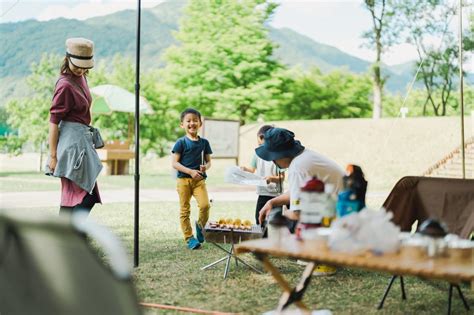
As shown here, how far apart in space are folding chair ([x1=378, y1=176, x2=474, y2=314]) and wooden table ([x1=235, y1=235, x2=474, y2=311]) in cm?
138

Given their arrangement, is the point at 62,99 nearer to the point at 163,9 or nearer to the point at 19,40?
the point at 19,40

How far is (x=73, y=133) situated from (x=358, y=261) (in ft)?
8.45

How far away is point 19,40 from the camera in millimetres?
56219

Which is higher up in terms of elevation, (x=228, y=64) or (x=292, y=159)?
(x=228, y=64)

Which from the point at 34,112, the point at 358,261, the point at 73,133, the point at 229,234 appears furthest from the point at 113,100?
the point at 358,261

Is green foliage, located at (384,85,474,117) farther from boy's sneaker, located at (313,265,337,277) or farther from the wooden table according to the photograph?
the wooden table

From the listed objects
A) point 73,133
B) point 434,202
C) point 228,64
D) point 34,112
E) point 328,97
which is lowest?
point 434,202

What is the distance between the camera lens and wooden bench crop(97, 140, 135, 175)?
18234 millimetres

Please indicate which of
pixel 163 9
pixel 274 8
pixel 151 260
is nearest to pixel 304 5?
pixel 163 9

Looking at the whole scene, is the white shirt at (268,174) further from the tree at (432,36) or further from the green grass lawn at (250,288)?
the tree at (432,36)

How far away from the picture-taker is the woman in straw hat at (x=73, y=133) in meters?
4.30

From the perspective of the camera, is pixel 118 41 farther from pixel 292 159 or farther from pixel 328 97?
pixel 292 159

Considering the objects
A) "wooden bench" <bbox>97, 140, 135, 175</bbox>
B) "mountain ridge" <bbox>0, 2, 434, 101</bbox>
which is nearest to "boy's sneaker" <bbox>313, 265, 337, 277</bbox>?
"wooden bench" <bbox>97, 140, 135, 175</bbox>

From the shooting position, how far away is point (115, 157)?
18.4 meters
